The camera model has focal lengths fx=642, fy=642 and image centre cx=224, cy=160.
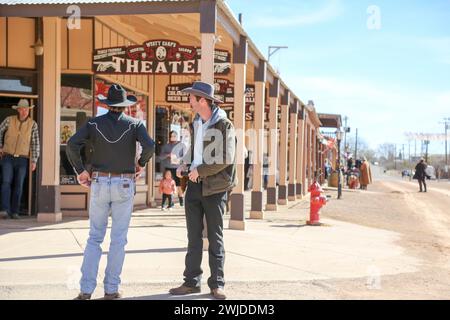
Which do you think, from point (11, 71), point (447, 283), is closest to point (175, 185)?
point (11, 71)

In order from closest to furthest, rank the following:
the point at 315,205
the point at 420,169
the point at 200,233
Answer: the point at 200,233, the point at 315,205, the point at 420,169

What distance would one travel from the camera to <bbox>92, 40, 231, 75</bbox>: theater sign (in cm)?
1083

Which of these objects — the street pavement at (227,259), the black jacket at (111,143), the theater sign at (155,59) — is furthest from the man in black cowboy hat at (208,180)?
the theater sign at (155,59)

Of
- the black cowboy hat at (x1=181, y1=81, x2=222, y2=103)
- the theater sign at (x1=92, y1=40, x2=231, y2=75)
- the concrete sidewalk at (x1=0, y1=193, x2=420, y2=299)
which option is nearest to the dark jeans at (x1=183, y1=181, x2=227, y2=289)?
the concrete sidewalk at (x1=0, y1=193, x2=420, y2=299)

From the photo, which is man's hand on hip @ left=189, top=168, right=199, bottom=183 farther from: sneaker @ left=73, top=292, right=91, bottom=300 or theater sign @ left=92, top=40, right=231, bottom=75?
theater sign @ left=92, top=40, right=231, bottom=75

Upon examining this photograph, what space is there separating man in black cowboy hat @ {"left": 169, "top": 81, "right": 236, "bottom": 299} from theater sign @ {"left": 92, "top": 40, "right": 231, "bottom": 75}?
191 inches

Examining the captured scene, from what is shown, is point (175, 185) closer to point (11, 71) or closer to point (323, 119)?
point (11, 71)

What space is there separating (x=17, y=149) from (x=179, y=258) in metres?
4.50

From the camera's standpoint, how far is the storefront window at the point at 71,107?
39.7ft

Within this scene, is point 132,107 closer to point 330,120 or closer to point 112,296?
point 112,296

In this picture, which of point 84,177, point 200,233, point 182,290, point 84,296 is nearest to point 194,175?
point 200,233

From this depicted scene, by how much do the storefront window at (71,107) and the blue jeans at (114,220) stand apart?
660 centimetres

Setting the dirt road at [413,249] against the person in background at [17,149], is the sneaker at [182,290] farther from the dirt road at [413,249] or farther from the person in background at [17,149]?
the person in background at [17,149]

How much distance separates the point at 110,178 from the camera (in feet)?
18.7
